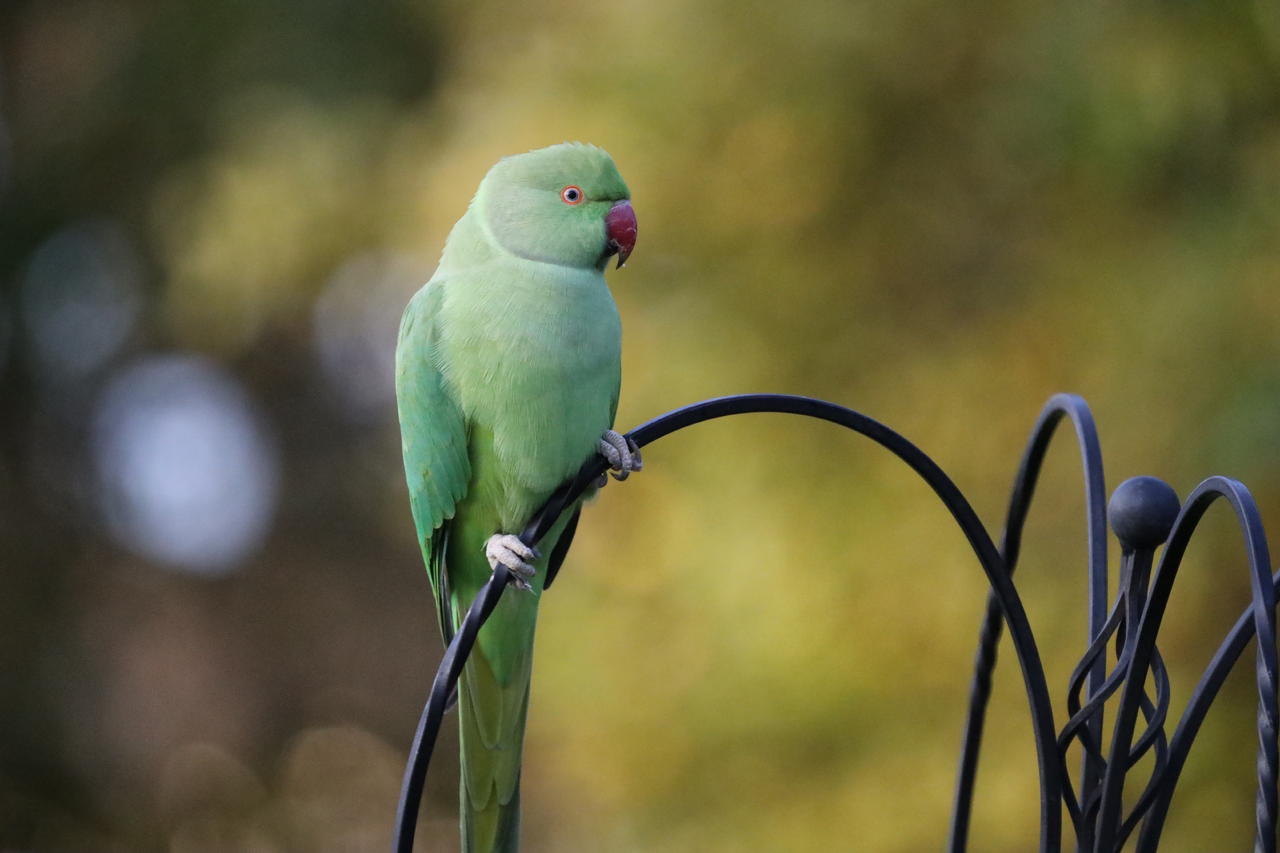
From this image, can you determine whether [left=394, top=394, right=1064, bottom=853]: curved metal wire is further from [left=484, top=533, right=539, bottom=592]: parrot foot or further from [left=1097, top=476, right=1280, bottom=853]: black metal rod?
[left=484, top=533, right=539, bottom=592]: parrot foot

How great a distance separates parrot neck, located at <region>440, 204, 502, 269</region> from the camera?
1682 millimetres

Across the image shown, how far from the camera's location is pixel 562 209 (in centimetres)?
168

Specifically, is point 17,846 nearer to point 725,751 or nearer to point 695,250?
point 725,751

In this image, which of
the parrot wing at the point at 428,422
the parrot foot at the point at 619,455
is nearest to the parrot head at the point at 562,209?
the parrot wing at the point at 428,422

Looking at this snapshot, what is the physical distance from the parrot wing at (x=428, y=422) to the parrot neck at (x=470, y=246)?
0.05m

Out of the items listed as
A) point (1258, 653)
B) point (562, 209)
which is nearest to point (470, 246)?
point (562, 209)

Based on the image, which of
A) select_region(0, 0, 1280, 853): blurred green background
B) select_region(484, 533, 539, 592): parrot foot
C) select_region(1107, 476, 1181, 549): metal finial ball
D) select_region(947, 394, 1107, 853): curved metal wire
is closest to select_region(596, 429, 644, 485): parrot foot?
select_region(484, 533, 539, 592): parrot foot

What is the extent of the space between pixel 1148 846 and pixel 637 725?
192 cm

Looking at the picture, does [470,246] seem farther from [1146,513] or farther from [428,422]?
[1146,513]

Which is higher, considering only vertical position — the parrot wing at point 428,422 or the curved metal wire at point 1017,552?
the parrot wing at point 428,422

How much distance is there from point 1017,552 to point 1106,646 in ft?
0.83

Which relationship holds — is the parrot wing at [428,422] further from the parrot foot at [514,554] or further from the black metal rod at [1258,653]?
the black metal rod at [1258,653]

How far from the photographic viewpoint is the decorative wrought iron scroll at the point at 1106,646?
1.00 m

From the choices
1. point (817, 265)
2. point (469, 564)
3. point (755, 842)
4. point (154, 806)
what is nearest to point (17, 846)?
point (154, 806)
